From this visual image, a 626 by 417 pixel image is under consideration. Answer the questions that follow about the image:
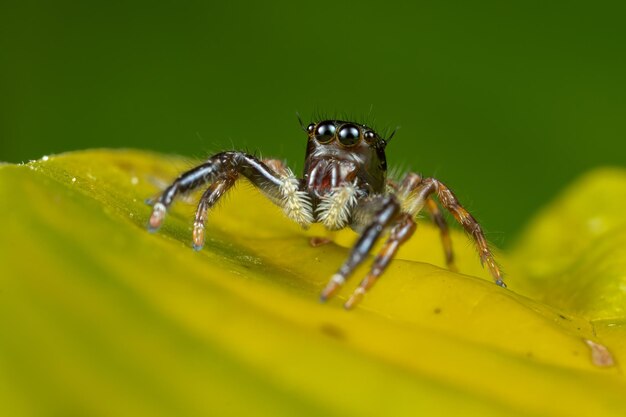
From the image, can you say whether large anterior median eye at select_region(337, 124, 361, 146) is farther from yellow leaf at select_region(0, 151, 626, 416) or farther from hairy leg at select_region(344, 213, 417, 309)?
yellow leaf at select_region(0, 151, 626, 416)

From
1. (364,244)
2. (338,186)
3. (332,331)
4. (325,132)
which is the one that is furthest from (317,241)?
(332,331)

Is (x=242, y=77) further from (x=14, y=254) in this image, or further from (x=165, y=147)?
(x=14, y=254)

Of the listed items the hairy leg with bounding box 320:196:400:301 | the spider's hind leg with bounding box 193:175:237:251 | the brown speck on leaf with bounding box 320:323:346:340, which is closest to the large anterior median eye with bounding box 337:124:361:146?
the spider's hind leg with bounding box 193:175:237:251

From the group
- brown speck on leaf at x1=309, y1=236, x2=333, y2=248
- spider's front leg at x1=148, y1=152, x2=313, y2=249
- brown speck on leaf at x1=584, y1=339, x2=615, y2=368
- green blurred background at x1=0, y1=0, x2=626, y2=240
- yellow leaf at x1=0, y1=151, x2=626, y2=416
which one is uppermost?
green blurred background at x1=0, y1=0, x2=626, y2=240

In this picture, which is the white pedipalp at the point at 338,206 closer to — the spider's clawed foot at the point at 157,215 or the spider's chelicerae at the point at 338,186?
the spider's chelicerae at the point at 338,186

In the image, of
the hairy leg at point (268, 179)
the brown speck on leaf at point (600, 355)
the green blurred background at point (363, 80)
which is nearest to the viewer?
the brown speck on leaf at point (600, 355)

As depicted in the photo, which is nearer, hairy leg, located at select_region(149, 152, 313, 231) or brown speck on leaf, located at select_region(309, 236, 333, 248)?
brown speck on leaf, located at select_region(309, 236, 333, 248)

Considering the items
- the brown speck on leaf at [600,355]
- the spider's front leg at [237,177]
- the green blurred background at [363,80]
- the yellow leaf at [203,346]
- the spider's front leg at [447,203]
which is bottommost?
the yellow leaf at [203,346]

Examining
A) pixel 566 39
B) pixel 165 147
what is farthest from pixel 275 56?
pixel 566 39

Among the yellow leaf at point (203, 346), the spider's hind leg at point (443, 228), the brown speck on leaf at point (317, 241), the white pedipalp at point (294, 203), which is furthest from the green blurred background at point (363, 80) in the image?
the yellow leaf at point (203, 346)
